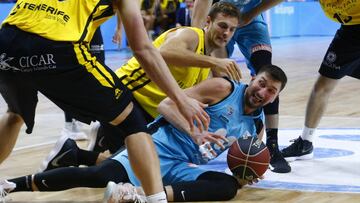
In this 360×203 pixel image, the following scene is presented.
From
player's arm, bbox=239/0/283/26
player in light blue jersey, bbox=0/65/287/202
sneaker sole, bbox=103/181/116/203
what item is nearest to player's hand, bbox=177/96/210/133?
player in light blue jersey, bbox=0/65/287/202

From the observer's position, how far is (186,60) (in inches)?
183

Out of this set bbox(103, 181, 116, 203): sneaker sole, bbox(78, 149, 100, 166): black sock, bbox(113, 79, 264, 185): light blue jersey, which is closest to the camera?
bbox(103, 181, 116, 203): sneaker sole

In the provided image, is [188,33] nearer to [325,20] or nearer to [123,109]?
[123,109]

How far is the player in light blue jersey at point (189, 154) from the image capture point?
14.0 ft

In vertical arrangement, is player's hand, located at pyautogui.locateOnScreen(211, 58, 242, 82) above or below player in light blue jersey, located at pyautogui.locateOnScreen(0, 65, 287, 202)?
above

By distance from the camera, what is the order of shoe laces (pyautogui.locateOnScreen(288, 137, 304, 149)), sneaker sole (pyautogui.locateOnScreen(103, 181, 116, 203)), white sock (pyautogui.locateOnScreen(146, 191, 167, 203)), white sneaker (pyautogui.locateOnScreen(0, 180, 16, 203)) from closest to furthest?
white sock (pyautogui.locateOnScreen(146, 191, 167, 203)), sneaker sole (pyautogui.locateOnScreen(103, 181, 116, 203)), white sneaker (pyautogui.locateOnScreen(0, 180, 16, 203)), shoe laces (pyautogui.locateOnScreen(288, 137, 304, 149))

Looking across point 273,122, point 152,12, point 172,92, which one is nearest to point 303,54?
point 152,12

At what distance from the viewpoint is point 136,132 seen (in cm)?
374

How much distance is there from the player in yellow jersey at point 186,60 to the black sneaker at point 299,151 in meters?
0.95

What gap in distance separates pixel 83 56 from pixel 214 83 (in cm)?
111

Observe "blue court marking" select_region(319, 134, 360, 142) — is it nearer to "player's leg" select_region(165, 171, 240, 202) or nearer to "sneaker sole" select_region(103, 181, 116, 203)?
"player's leg" select_region(165, 171, 240, 202)

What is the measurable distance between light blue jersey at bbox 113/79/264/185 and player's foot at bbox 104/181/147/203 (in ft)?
1.20

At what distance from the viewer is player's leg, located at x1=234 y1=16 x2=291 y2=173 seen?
5.18 m

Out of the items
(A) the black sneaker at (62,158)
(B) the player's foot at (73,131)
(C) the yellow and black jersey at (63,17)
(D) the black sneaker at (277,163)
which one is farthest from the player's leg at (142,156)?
(B) the player's foot at (73,131)
